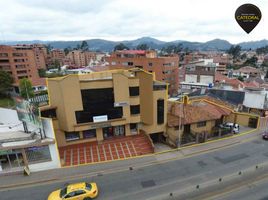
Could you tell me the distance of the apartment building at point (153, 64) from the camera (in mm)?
57656

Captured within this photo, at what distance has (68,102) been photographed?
23.9 meters

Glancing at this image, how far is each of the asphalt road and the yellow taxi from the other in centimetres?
99

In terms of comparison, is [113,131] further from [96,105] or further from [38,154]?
[38,154]

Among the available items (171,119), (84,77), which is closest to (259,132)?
(171,119)

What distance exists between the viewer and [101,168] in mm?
21766

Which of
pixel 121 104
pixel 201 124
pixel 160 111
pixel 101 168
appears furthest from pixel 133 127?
pixel 201 124

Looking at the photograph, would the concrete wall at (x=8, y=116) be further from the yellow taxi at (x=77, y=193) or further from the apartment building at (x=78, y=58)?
the apartment building at (x=78, y=58)

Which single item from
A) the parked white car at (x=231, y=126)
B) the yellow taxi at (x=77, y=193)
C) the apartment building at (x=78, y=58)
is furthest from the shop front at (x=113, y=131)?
the apartment building at (x=78, y=58)

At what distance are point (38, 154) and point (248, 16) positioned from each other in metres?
23.7

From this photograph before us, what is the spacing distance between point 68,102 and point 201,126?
66.9 feet

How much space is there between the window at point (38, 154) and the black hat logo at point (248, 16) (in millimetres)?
21980

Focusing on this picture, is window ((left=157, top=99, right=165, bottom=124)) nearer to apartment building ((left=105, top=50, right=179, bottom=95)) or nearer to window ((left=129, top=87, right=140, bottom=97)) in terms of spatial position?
window ((left=129, top=87, right=140, bottom=97))

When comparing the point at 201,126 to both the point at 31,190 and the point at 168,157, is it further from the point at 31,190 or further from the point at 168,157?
the point at 31,190

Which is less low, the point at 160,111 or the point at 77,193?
the point at 160,111
